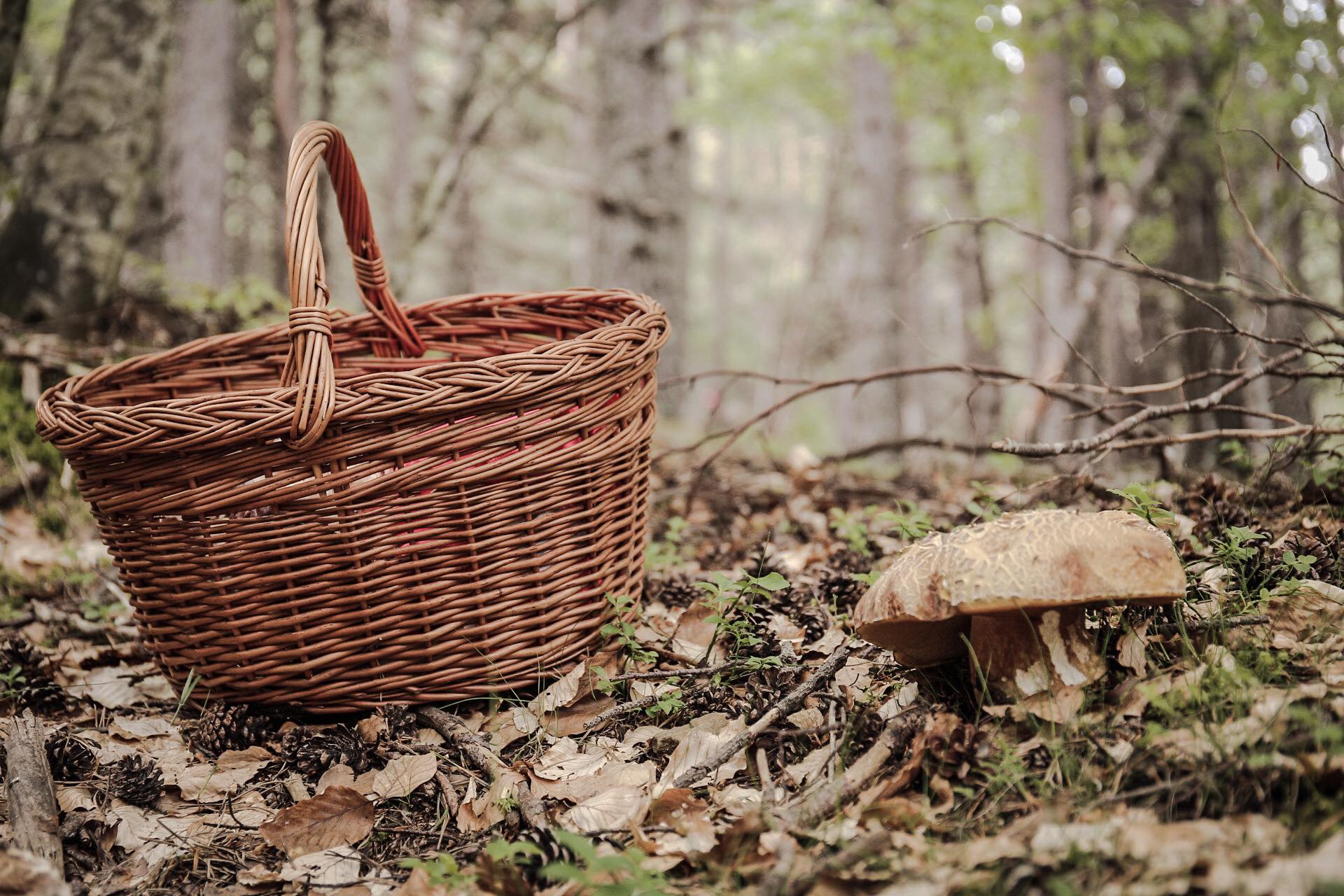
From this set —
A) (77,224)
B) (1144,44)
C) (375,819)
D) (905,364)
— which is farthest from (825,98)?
(375,819)

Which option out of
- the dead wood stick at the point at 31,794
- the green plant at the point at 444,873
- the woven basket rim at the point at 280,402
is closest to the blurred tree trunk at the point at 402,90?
the woven basket rim at the point at 280,402

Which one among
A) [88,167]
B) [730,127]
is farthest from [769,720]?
[730,127]

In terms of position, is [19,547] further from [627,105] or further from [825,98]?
[825,98]

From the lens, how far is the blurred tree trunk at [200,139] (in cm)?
682

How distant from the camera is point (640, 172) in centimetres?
661

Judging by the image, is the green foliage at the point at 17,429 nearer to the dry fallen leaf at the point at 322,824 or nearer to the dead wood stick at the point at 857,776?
the dry fallen leaf at the point at 322,824

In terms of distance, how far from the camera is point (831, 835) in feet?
4.42

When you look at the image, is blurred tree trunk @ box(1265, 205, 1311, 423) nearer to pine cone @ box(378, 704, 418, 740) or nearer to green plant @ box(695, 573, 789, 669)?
green plant @ box(695, 573, 789, 669)

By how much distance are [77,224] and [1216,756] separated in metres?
4.51

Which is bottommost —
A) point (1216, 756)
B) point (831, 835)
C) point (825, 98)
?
point (831, 835)

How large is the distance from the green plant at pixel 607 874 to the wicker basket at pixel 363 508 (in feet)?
2.34

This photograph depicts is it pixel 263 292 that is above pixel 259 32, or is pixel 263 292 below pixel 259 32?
below

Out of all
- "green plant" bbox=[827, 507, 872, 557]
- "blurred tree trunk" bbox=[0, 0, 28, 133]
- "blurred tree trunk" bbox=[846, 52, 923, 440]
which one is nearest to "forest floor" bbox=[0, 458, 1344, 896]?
"green plant" bbox=[827, 507, 872, 557]

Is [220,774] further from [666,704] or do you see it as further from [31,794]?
[666,704]
